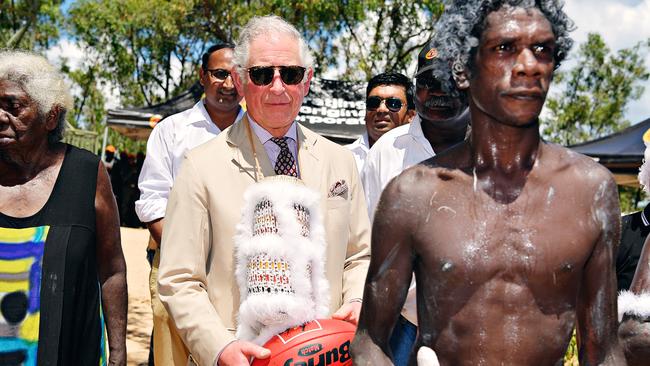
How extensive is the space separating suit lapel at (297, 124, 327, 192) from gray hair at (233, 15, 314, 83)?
299mm

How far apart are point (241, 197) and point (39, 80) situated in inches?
38.6

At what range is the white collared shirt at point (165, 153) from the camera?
15.2ft

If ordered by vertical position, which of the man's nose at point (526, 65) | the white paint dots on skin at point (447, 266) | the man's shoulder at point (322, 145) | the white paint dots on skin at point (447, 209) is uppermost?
the man's nose at point (526, 65)

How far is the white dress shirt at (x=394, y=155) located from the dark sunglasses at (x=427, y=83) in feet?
0.71

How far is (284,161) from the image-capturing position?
3154 mm

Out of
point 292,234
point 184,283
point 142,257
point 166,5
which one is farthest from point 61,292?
point 166,5

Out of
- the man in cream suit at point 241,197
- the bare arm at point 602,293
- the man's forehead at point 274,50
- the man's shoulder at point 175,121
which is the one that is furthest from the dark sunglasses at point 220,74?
the bare arm at point 602,293

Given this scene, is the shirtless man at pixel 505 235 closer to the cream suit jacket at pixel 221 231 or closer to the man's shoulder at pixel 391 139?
the cream suit jacket at pixel 221 231

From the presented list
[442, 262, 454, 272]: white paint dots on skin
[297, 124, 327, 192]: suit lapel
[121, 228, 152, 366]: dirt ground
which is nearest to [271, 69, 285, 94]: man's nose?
[297, 124, 327, 192]: suit lapel

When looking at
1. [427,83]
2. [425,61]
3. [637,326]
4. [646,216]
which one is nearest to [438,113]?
[427,83]

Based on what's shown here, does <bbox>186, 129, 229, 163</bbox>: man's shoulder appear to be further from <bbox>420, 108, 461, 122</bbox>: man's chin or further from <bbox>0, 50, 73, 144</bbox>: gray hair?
<bbox>420, 108, 461, 122</bbox>: man's chin

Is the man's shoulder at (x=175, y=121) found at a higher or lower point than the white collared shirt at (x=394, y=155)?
higher

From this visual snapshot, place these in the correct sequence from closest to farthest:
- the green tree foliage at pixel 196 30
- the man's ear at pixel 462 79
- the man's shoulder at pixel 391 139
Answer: the man's ear at pixel 462 79
the man's shoulder at pixel 391 139
the green tree foliage at pixel 196 30

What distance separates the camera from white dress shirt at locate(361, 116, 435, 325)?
3801 mm
